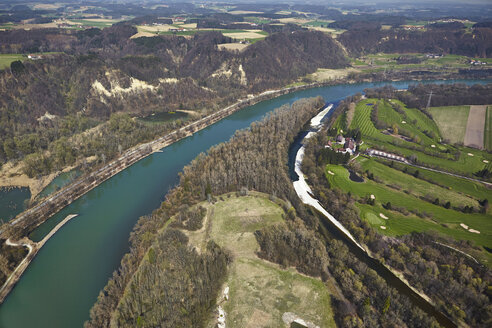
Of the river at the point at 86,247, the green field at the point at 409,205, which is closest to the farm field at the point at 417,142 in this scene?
the green field at the point at 409,205

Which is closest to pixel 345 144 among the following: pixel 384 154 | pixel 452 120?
pixel 384 154

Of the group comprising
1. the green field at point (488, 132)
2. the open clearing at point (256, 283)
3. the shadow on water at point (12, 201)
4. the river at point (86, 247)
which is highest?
the green field at point (488, 132)

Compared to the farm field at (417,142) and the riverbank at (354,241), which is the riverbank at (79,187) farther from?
the farm field at (417,142)

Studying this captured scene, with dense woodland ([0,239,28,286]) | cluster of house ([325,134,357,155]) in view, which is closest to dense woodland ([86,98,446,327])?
cluster of house ([325,134,357,155])

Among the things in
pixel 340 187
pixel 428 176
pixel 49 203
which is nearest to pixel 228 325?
pixel 340 187

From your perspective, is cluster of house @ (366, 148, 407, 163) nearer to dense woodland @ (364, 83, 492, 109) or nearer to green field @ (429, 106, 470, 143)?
green field @ (429, 106, 470, 143)
